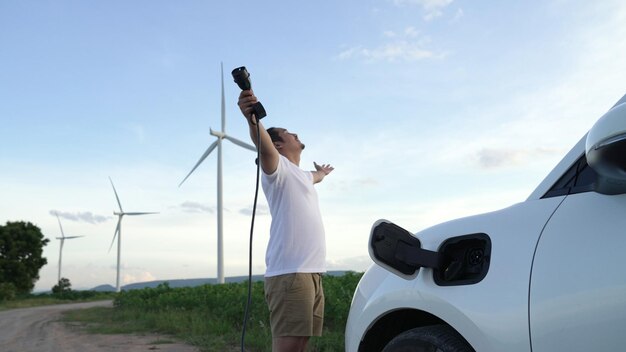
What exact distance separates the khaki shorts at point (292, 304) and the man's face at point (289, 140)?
73 cm

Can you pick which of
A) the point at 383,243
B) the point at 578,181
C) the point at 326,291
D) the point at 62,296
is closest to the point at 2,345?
the point at 326,291

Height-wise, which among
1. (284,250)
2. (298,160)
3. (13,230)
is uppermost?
(13,230)

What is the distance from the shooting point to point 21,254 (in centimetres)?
4566

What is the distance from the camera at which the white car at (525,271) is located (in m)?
1.38

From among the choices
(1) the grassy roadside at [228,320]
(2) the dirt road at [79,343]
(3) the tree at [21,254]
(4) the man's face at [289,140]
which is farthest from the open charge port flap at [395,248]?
(3) the tree at [21,254]

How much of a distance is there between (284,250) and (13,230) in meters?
48.9

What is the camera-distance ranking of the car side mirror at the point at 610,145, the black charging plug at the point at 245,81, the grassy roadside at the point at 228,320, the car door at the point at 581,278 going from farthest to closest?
the grassy roadside at the point at 228,320
the black charging plug at the point at 245,81
the car door at the point at 581,278
the car side mirror at the point at 610,145

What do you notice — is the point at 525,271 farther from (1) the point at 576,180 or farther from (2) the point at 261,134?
(2) the point at 261,134

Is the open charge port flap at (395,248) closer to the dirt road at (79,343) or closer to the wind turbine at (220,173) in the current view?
the dirt road at (79,343)

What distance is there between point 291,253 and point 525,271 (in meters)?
1.39

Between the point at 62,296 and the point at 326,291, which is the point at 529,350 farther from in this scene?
the point at 62,296

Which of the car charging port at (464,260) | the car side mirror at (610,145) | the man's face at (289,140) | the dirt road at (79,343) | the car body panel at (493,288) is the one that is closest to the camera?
the car side mirror at (610,145)

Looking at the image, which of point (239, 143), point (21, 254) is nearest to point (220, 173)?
point (239, 143)

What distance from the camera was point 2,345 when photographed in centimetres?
930
